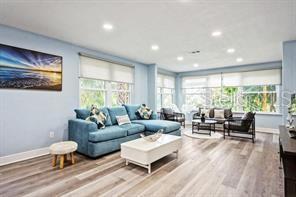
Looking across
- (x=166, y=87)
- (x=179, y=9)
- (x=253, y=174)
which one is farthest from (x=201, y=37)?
(x=166, y=87)

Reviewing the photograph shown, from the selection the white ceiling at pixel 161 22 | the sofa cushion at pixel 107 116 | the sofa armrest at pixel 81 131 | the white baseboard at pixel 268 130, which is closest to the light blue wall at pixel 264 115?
the white baseboard at pixel 268 130

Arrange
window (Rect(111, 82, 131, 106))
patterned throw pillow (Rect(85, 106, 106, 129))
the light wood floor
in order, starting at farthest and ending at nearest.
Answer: window (Rect(111, 82, 131, 106))
patterned throw pillow (Rect(85, 106, 106, 129))
the light wood floor

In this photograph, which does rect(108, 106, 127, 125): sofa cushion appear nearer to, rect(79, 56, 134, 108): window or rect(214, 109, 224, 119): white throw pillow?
rect(79, 56, 134, 108): window

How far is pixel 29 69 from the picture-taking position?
3.32 metres

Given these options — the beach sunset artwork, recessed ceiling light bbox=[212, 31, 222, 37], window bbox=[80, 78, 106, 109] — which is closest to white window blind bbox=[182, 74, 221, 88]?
recessed ceiling light bbox=[212, 31, 222, 37]

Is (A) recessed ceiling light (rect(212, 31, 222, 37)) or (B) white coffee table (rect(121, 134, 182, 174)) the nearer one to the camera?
(B) white coffee table (rect(121, 134, 182, 174))

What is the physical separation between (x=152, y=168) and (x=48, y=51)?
3270mm

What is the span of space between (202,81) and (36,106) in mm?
6374

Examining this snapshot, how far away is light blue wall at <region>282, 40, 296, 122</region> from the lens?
3734 millimetres

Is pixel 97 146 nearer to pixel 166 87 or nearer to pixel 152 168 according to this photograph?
pixel 152 168

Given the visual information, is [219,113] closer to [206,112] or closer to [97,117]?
[206,112]

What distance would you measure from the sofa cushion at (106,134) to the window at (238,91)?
4.95 meters

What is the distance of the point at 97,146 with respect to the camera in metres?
3.18

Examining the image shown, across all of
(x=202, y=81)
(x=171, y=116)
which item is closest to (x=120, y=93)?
(x=171, y=116)
